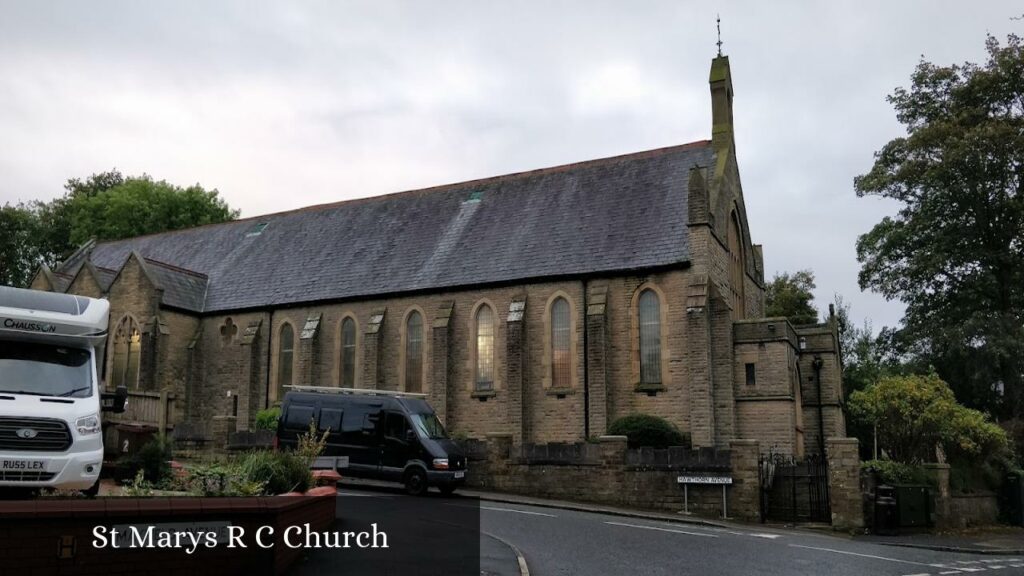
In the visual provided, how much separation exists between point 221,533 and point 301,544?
6.67ft

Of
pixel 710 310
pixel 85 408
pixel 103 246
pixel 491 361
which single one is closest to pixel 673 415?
pixel 710 310

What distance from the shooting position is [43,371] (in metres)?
11.7

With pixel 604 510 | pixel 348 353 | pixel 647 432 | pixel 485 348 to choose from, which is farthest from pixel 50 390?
pixel 348 353

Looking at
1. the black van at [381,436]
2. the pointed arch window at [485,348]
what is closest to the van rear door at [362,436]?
the black van at [381,436]

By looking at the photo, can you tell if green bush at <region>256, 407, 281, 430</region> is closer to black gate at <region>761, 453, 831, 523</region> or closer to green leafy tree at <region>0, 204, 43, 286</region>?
black gate at <region>761, 453, 831, 523</region>

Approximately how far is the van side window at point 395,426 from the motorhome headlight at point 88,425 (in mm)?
11339

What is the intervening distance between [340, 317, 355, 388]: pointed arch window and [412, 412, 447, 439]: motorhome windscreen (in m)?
12.2

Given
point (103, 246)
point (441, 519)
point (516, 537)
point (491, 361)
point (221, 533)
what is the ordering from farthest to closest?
point (103, 246) → point (491, 361) → point (441, 519) → point (516, 537) → point (221, 533)

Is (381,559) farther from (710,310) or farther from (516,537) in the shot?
(710,310)

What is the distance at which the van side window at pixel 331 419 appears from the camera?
23.4 metres

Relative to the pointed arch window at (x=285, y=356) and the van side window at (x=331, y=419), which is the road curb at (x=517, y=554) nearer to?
the van side window at (x=331, y=419)

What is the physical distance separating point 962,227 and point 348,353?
2769 centimetres

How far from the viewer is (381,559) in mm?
11375

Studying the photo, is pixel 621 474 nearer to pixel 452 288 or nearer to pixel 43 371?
pixel 452 288
